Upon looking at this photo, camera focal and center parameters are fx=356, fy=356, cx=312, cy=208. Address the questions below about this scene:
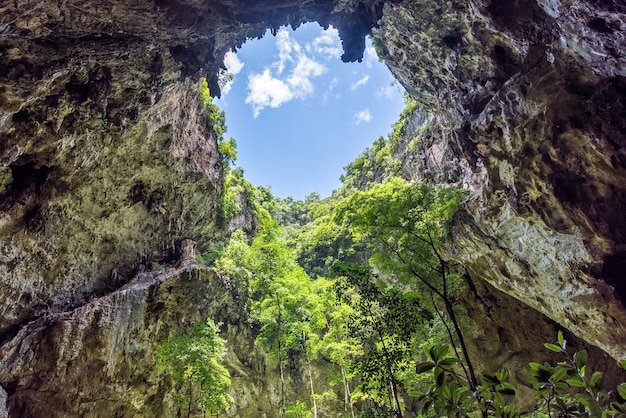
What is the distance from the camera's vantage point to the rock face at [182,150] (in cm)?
888

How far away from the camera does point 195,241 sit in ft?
59.4

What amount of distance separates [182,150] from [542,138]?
41.4 feet

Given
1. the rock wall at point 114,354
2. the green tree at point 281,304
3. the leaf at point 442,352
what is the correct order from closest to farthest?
the leaf at point 442,352, the rock wall at point 114,354, the green tree at point 281,304

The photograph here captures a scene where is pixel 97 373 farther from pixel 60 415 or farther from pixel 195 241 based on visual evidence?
pixel 195 241

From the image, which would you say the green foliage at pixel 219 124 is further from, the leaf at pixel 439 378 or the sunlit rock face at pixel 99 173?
the leaf at pixel 439 378

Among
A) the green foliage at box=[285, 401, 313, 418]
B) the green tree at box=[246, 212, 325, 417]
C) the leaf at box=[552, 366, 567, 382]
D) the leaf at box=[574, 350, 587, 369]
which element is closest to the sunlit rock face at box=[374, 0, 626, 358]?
the green tree at box=[246, 212, 325, 417]

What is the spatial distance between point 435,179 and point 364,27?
6.87m

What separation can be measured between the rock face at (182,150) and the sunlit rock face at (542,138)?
42 mm

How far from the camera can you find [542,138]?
9.82m

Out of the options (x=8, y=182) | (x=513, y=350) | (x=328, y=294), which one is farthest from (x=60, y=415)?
(x=513, y=350)

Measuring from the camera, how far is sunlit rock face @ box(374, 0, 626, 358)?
892 cm

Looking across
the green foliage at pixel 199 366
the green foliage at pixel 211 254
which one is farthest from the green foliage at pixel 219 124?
the green foliage at pixel 199 366

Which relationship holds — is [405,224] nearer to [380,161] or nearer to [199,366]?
[199,366]

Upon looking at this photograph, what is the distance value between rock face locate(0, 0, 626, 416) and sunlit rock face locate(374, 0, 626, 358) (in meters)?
0.04
